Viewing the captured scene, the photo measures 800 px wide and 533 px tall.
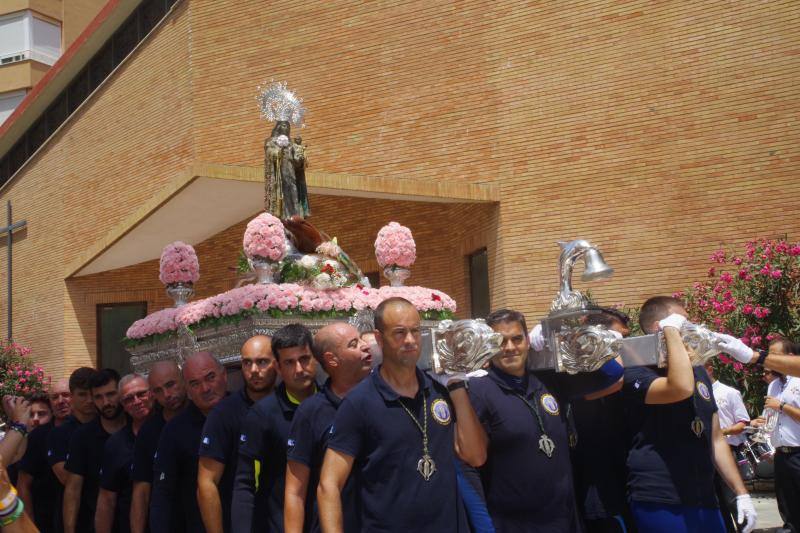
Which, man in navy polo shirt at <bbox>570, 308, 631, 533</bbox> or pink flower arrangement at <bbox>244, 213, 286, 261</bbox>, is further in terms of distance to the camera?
pink flower arrangement at <bbox>244, 213, 286, 261</bbox>

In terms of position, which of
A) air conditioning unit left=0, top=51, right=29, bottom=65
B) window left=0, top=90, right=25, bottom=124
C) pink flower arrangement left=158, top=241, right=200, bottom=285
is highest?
air conditioning unit left=0, top=51, right=29, bottom=65

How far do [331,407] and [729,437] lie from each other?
526 cm

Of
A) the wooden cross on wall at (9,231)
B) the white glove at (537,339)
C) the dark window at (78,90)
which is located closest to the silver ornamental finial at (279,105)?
the white glove at (537,339)

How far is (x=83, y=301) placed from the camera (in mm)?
19391

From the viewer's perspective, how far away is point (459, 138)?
1617 cm

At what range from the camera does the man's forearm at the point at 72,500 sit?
6.52 m

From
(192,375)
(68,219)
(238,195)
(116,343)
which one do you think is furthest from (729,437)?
(68,219)

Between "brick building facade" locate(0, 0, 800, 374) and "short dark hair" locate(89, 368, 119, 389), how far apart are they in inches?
302

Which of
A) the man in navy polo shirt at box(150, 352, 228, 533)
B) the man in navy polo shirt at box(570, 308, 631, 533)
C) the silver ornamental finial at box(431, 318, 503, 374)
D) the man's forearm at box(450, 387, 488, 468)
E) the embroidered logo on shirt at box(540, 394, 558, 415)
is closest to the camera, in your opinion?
the silver ornamental finial at box(431, 318, 503, 374)

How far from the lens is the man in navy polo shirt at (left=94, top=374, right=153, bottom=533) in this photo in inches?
245

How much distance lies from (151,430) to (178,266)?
2496mm

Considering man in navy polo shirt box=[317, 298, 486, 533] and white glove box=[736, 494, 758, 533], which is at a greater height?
man in navy polo shirt box=[317, 298, 486, 533]

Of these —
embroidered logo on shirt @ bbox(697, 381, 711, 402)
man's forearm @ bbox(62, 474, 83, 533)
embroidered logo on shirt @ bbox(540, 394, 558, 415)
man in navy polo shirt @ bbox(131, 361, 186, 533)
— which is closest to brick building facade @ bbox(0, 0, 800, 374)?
man's forearm @ bbox(62, 474, 83, 533)

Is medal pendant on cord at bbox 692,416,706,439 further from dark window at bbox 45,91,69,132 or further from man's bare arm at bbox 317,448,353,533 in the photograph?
dark window at bbox 45,91,69,132
